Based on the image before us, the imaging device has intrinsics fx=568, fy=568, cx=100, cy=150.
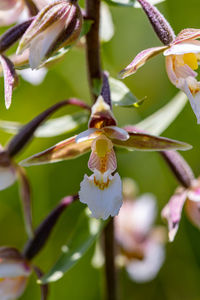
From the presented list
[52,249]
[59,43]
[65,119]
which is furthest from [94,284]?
[59,43]

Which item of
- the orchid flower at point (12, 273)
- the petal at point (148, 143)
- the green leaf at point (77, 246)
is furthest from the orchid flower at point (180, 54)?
the orchid flower at point (12, 273)

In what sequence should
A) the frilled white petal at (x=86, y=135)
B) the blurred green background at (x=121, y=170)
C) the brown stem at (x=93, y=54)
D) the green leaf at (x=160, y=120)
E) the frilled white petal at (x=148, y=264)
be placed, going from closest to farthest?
the frilled white petal at (x=86, y=135) < the brown stem at (x=93, y=54) < the green leaf at (x=160, y=120) < the frilled white petal at (x=148, y=264) < the blurred green background at (x=121, y=170)

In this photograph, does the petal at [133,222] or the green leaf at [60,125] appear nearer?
the green leaf at [60,125]

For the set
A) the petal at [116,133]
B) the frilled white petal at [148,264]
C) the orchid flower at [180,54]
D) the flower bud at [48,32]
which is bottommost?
the frilled white petal at [148,264]

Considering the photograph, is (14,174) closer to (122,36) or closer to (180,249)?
(180,249)

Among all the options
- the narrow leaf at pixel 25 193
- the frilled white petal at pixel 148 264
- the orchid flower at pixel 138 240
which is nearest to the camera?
the narrow leaf at pixel 25 193

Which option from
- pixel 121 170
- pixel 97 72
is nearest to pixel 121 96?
Answer: pixel 97 72

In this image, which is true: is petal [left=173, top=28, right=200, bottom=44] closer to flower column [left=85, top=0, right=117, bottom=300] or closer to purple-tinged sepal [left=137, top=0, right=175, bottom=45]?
purple-tinged sepal [left=137, top=0, right=175, bottom=45]

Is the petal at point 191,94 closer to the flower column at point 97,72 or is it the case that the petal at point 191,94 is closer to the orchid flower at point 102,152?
the orchid flower at point 102,152
